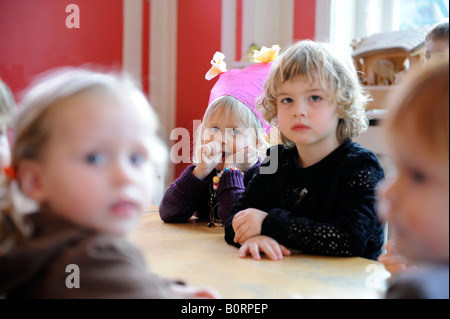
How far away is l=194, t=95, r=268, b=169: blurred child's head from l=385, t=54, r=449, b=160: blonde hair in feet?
3.00

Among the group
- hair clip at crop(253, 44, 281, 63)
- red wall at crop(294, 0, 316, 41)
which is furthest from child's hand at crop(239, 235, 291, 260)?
red wall at crop(294, 0, 316, 41)

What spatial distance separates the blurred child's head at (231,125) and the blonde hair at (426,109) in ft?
3.00

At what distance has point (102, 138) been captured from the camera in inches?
14.7

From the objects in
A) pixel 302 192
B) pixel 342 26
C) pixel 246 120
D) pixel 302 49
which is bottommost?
pixel 302 192

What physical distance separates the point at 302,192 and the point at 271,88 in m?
0.23

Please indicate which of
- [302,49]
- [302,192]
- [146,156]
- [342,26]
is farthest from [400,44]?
[146,156]

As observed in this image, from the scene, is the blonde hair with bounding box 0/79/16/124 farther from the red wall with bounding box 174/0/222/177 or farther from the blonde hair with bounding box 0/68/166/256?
the red wall with bounding box 174/0/222/177

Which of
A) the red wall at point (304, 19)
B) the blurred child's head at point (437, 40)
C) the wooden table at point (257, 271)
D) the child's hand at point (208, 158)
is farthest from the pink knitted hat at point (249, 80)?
the red wall at point (304, 19)

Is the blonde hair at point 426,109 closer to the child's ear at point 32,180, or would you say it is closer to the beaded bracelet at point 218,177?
the child's ear at point 32,180

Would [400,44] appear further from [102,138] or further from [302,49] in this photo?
[102,138]

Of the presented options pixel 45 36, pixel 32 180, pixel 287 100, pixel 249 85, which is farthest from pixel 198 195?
pixel 45 36

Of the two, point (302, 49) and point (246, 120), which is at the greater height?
point (302, 49)

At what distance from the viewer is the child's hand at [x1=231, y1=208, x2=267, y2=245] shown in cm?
94

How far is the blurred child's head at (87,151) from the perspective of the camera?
14.8 inches
